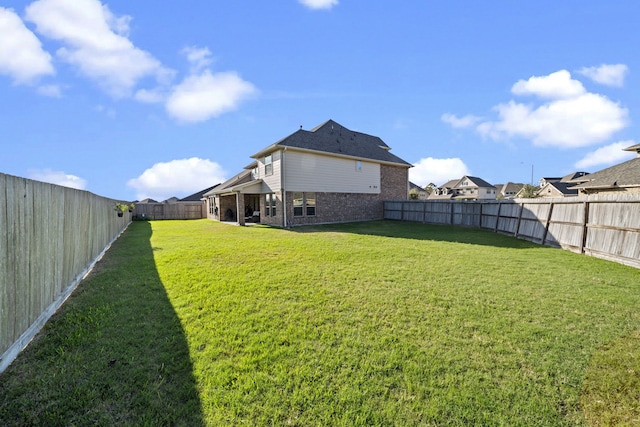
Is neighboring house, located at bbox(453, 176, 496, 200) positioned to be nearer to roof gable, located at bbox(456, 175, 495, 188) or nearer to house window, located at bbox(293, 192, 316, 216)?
roof gable, located at bbox(456, 175, 495, 188)

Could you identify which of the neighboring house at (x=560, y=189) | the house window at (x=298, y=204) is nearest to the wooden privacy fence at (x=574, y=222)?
the house window at (x=298, y=204)

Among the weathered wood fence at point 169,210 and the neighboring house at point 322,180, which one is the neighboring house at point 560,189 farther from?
the weathered wood fence at point 169,210

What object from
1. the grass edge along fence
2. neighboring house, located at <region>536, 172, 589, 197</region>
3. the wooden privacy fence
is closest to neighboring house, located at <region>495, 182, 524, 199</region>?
neighboring house, located at <region>536, 172, 589, 197</region>

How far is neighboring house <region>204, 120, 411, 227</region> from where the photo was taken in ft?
53.4

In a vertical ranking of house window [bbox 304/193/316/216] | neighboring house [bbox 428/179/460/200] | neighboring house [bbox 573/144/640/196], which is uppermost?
neighboring house [bbox 428/179/460/200]

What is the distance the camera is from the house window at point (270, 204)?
56.8ft

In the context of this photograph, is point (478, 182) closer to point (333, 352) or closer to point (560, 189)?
point (560, 189)

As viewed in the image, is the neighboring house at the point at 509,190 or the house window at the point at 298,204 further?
the neighboring house at the point at 509,190

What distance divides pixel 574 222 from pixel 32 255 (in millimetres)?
13585

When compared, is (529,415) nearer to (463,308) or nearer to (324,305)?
(463,308)

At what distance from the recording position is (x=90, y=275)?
6.05 m

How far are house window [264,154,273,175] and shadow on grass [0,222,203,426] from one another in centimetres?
1325

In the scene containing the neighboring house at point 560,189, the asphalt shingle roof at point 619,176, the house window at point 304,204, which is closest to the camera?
the asphalt shingle roof at point 619,176

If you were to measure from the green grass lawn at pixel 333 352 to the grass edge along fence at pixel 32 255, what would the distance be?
0.83 ft
